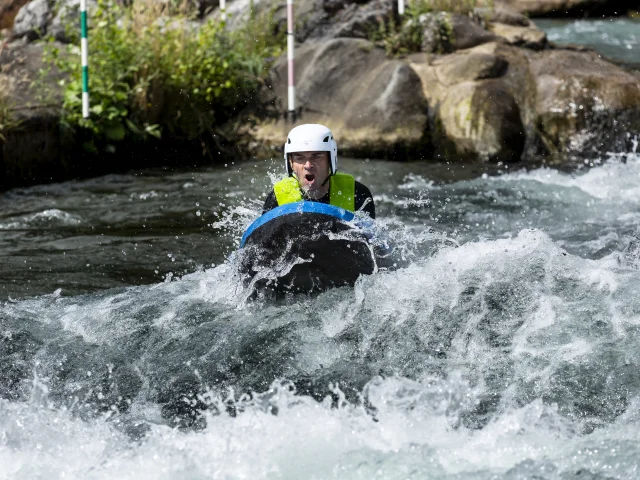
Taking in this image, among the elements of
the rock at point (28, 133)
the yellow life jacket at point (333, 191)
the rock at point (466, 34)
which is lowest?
the rock at point (28, 133)

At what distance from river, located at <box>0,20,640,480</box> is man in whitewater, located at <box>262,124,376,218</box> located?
0.26 meters

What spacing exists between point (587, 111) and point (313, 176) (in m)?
5.39

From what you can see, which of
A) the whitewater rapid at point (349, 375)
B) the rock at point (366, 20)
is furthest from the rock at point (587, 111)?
the whitewater rapid at point (349, 375)

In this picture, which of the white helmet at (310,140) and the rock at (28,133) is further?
the rock at (28,133)

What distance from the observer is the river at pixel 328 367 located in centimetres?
361

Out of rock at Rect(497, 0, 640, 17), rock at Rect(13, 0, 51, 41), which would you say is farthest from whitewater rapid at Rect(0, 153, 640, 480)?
rock at Rect(497, 0, 640, 17)

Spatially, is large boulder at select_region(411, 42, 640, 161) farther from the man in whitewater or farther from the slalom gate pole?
the man in whitewater

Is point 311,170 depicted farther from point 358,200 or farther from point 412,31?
point 412,31

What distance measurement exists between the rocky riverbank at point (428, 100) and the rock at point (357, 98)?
0.04ft

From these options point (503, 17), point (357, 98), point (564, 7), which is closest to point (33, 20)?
point (357, 98)

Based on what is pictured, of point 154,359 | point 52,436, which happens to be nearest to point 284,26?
point 154,359

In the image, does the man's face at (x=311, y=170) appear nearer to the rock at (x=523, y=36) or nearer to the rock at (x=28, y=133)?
the rock at (x=28, y=133)

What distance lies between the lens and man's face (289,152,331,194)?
507 cm

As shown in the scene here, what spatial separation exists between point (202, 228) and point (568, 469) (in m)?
4.37
